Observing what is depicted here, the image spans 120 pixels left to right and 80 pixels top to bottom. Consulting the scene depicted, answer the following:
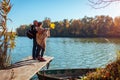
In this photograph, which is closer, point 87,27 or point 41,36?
point 41,36

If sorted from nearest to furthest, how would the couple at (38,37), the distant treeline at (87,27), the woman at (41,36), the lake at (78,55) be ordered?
the couple at (38,37), the woman at (41,36), the lake at (78,55), the distant treeline at (87,27)

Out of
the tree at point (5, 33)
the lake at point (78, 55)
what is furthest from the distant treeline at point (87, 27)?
the tree at point (5, 33)

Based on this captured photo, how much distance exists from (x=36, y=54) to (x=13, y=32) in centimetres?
193

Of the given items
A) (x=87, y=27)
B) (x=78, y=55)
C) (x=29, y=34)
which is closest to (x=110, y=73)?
(x=29, y=34)

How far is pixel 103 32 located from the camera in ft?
472

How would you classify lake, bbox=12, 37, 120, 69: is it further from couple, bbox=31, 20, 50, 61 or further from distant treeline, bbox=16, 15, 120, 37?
distant treeline, bbox=16, 15, 120, 37

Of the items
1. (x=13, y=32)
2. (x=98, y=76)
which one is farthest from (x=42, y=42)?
(x=98, y=76)

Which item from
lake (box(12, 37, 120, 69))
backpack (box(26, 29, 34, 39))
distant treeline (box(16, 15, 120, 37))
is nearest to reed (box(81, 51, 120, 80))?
lake (box(12, 37, 120, 69))

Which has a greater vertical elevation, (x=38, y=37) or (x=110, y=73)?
(x=38, y=37)

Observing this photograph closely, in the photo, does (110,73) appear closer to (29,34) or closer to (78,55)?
(29,34)

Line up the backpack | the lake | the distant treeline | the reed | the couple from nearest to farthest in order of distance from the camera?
the reed
the backpack
the couple
the lake
the distant treeline

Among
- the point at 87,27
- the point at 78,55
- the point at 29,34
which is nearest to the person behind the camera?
the point at 29,34

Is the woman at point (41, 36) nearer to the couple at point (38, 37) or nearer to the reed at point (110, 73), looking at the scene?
the couple at point (38, 37)

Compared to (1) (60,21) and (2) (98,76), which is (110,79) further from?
(1) (60,21)
